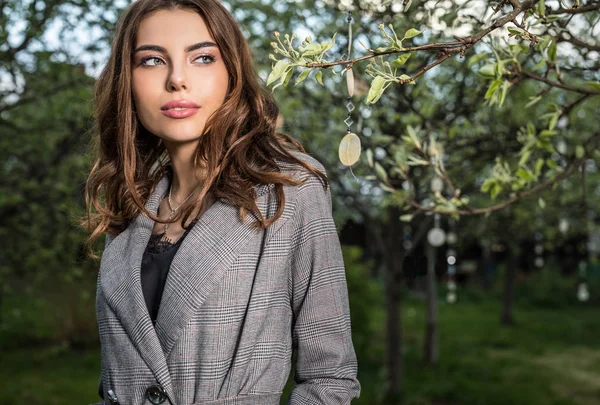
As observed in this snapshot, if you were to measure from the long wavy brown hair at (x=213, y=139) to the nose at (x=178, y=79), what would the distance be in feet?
0.37

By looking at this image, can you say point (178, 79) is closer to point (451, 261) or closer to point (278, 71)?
point (278, 71)

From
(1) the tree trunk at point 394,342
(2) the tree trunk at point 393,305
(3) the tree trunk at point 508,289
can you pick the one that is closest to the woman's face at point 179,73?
(2) the tree trunk at point 393,305

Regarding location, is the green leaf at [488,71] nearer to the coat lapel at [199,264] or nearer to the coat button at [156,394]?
the coat lapel at [199,264]

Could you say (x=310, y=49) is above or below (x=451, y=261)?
above

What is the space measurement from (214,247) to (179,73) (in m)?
0.46

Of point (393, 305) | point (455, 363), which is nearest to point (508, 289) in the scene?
point (455, 363)

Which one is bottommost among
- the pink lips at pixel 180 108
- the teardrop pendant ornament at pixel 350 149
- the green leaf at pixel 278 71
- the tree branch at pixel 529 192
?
the tree branch at pixel 529 192

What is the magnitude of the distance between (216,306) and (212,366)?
0.47 feet

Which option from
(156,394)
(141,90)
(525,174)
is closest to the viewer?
(156,394)

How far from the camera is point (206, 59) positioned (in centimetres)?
187

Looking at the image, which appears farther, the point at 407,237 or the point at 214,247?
the point at 407,237

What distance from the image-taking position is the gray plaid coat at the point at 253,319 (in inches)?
65.0

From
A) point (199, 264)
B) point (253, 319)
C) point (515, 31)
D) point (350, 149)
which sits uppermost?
point (515, 31)

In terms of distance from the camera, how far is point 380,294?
553 inches
